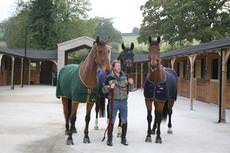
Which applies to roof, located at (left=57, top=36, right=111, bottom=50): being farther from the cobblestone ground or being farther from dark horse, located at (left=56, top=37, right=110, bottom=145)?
dark horse, located at (left=56, top=37, right=110, bottom=145)

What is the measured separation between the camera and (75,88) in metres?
8.27

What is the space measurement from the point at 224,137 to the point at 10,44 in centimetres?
5718

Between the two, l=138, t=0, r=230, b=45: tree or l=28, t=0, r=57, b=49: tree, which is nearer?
l=138, t=0, r=230, b=45: tree

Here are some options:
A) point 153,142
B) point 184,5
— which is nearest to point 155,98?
point 153,142

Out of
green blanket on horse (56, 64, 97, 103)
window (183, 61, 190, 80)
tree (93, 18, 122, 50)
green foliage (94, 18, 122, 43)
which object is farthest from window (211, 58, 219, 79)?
green foliage (94, 18, 122, 43)

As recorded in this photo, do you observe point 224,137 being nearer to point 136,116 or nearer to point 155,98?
point 155,98

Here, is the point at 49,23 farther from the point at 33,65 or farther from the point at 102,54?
the point at 102,54

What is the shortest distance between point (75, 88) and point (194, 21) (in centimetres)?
3362

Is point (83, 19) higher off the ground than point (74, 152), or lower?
higher

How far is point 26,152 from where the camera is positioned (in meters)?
7.38

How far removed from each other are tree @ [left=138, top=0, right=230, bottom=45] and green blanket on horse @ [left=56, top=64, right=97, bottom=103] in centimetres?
3167

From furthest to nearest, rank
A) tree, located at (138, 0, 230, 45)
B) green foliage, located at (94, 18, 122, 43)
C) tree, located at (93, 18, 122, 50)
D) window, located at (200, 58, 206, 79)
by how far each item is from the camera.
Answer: green foliage, located at (94, 18, 122, 43), tree, located at (93, 18, 122, 50), tree, located at (138, 0, 230, 45), window, located at (200, 58, 206, 79)

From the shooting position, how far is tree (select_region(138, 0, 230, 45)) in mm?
40250

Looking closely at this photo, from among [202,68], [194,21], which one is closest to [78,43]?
[194,21]
